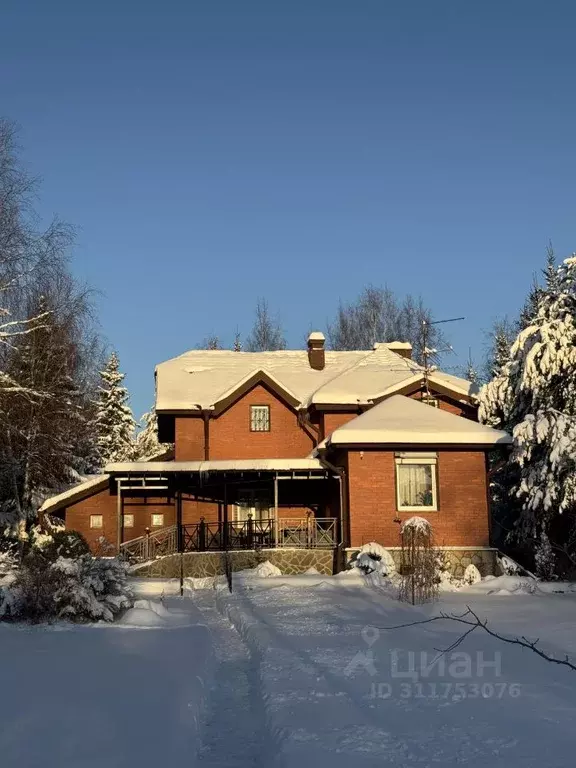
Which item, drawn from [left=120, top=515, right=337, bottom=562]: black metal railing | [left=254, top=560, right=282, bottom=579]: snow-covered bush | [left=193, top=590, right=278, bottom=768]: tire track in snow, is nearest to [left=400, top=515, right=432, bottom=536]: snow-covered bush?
[left=254, top=560, right=282, bottom=579]: snow-covered bush

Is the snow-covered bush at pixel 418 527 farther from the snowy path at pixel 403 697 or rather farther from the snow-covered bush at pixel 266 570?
the snowy path at pixel 403 697

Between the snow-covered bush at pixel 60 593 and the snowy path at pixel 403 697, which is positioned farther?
the snow-covered bush at pixel 60 593

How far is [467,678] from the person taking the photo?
765 cm

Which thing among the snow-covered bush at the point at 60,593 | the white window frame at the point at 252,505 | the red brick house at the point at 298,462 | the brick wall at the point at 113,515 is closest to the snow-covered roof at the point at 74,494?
the red brick house at the point at 298,462

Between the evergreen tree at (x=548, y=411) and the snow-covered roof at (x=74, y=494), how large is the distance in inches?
552

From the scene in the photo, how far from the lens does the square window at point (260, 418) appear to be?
26.9m

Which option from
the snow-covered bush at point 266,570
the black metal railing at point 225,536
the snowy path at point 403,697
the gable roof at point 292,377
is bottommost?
the snow-covered bush at point 266,570

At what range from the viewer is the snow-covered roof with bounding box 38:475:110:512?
89.2 ft

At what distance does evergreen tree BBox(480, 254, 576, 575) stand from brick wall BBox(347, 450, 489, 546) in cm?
128

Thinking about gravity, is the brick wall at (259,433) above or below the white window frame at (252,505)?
above

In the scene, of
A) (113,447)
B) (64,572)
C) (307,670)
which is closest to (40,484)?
(113,447)

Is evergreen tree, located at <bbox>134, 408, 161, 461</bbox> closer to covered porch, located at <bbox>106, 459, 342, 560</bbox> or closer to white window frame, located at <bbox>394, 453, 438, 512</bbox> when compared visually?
covered porch, located at <bbox>106, 459, 342, 560</bbox>

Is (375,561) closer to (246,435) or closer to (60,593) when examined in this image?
(60,593)

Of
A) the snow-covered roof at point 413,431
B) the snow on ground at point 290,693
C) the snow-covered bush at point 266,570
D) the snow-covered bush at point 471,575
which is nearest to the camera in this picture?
the snow on ground at point 290,693
